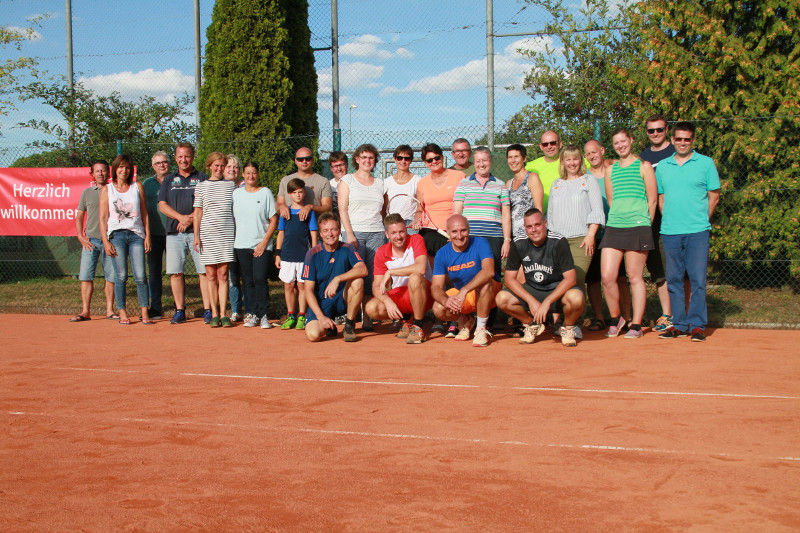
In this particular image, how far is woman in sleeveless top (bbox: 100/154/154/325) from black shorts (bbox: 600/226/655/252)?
17.6ft

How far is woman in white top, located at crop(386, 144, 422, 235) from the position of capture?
7785mm

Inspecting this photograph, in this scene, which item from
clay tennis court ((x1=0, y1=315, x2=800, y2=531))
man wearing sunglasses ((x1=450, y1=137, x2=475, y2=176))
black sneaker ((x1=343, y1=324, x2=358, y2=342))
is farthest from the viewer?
man wearing sunglasses ((x1=450, y1=137, x2=475, y2=176))

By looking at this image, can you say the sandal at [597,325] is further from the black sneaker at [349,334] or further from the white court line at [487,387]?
the white court line at [487,387]

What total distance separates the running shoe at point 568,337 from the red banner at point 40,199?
7175 millimetres

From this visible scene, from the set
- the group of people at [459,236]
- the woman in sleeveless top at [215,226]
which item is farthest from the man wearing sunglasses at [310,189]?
the woman in sleeveless top at [215,226]

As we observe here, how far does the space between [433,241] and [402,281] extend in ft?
1.89

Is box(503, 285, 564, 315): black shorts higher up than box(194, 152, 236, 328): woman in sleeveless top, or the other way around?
box(194, 152, 236, 328): woman in sleeveless top

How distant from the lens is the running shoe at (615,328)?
24.4ft

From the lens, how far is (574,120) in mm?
12539

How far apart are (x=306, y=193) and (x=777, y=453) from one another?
5.62 metres

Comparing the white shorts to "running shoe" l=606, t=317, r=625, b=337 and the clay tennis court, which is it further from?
"running shoe" l=606, t=317, r=625, b=337

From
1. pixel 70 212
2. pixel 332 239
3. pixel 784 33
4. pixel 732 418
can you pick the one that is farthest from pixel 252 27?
pixel 732 418

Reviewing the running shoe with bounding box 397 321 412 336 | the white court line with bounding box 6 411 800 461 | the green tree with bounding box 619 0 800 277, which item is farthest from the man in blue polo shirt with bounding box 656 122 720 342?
the white court line with bounding box 6 411 800 461

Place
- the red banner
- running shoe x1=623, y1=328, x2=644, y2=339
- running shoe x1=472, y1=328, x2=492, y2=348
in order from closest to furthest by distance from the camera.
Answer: running shoe x1=472, y1=328, x2=492, y2=348
running shoe x1=623, y1=328, x2=644, y2=339
the red banner
